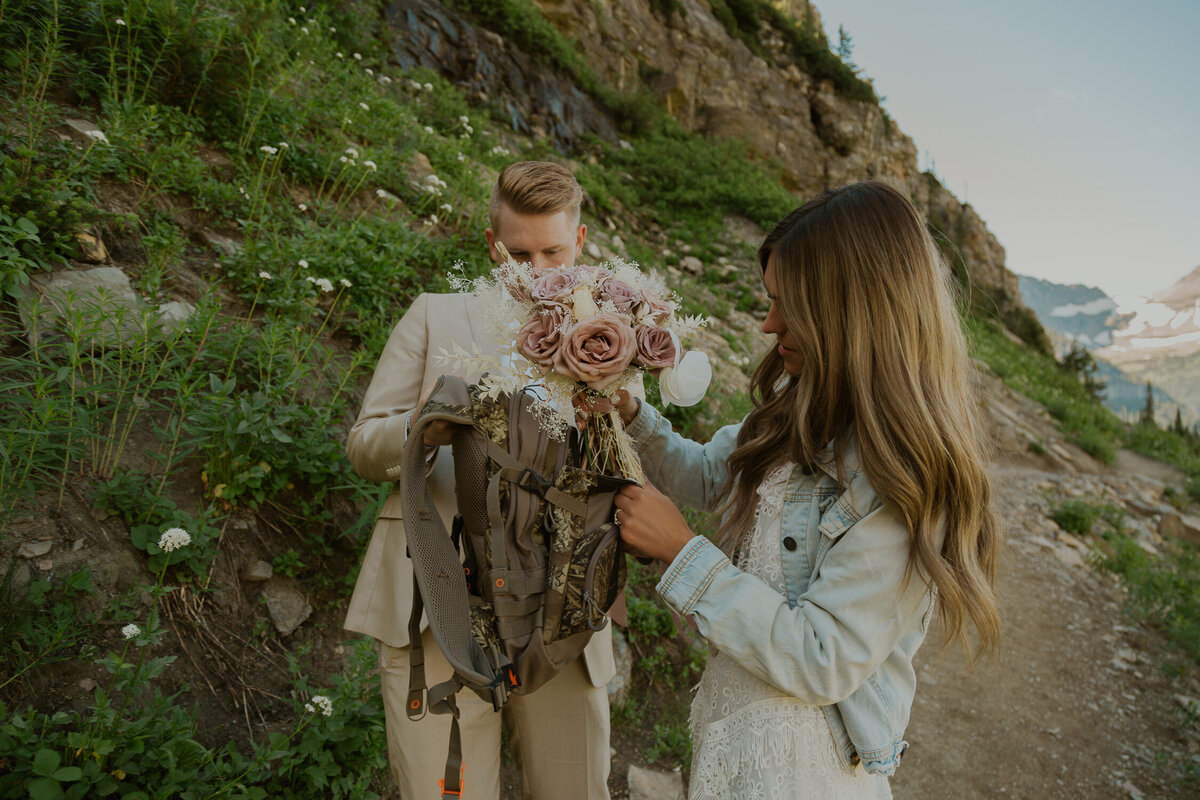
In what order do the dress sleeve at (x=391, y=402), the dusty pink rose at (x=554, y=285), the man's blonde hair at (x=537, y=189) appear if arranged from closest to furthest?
the dusty pink rose at (x=554, y=285)
the dress sleeve at (x=391, y=402)
the man's blonde hair at (x=537, y=189)

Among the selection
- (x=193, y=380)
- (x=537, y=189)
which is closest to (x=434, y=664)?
(x=537, y=189)

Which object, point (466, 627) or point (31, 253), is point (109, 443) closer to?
point (31, 253)

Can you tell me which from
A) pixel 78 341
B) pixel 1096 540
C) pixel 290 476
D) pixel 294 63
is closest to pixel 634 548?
pixel 290 476

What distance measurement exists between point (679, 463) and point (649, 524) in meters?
0.54

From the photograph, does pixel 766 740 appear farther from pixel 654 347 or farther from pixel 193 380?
pixel 193 380

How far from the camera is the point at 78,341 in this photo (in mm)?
2359

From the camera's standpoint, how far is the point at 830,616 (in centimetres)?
141

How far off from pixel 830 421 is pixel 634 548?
0.65 meters

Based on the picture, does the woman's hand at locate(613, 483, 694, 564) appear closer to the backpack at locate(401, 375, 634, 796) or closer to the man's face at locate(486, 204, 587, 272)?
the backpack at locate(401, 375, 634, 796)

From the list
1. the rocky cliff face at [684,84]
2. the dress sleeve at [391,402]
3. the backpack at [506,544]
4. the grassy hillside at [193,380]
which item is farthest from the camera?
the rocky cliff face at [684,84]

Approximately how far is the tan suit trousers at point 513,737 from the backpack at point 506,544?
32 cm

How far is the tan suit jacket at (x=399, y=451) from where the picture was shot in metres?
1.91

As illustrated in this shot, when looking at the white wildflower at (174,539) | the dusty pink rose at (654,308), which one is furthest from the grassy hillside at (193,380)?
the dusty pink rose at (654,308)

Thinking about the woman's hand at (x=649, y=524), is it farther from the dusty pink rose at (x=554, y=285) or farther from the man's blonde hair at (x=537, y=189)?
the man's blonde hair at (x=537, y=189)
